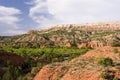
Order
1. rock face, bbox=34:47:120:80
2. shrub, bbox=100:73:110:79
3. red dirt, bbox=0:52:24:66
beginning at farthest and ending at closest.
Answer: red dirt, bbox=0:52:24:66
rock face, bbox=34:47:120:80
shrub, bbox=100:73:110:79

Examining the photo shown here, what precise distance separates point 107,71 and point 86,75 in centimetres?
309

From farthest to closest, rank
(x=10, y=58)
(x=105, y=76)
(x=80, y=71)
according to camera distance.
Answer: (x=10, y=58) < (x=80, y=71) < (x=105, y=76)

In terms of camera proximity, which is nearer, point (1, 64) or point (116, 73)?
point (116, 73)

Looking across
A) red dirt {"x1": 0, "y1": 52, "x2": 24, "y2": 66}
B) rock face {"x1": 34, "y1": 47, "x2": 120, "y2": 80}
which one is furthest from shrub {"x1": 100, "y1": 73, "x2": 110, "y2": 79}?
red dirt {"x1": 0, "y1": 52, "x2": 24, "y2": 66}

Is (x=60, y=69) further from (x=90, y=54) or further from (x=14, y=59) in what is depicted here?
(x=14, y=59)

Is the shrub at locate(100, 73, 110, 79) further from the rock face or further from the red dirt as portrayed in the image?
the red dirt

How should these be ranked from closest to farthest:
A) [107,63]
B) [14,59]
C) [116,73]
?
[116,73], [107,63], [14,59]

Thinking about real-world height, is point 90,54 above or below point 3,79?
above

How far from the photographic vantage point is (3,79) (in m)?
54.7

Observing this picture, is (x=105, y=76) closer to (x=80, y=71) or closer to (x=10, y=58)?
(x=80, y=71)

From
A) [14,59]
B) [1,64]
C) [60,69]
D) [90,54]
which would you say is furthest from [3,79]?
[14,59]

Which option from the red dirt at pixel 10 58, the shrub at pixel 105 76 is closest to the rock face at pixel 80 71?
the shrub at pixel 105 76

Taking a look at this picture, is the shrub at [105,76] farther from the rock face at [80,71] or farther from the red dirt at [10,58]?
the red dirt at [10,58]

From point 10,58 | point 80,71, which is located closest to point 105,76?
point 80,71
